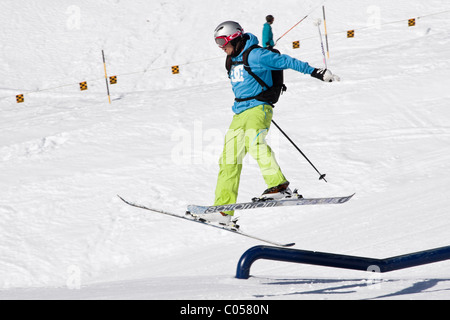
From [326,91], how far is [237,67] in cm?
651

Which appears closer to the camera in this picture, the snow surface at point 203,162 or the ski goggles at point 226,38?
the ski goggles at point 226,38

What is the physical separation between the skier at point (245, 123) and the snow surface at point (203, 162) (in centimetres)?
97

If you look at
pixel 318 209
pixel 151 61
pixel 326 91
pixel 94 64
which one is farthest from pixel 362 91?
pixel 94 64

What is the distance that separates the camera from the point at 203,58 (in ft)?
52.0

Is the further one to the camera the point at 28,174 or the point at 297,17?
the point at 297,17

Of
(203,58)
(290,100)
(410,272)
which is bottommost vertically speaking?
(410,272)

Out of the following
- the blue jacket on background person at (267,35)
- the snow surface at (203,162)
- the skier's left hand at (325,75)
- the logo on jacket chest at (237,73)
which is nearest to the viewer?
the skier's left hand at (325,75)

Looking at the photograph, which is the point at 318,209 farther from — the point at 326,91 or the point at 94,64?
the point at 94,64

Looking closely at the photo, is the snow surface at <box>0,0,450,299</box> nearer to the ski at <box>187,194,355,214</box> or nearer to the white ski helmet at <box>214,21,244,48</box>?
the ski at <box>187,194,355,214</box>

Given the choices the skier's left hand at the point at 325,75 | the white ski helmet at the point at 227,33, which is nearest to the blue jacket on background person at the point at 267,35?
the white ski helmet at the point at 227,33

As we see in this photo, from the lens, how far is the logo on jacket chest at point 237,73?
5571mm

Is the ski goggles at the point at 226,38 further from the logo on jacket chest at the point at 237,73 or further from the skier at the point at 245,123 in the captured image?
the logo on jacket chest at the point at 237,73

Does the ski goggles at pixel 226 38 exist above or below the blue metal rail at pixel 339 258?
above

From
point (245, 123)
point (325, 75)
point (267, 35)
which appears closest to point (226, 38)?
point (245, 123)
